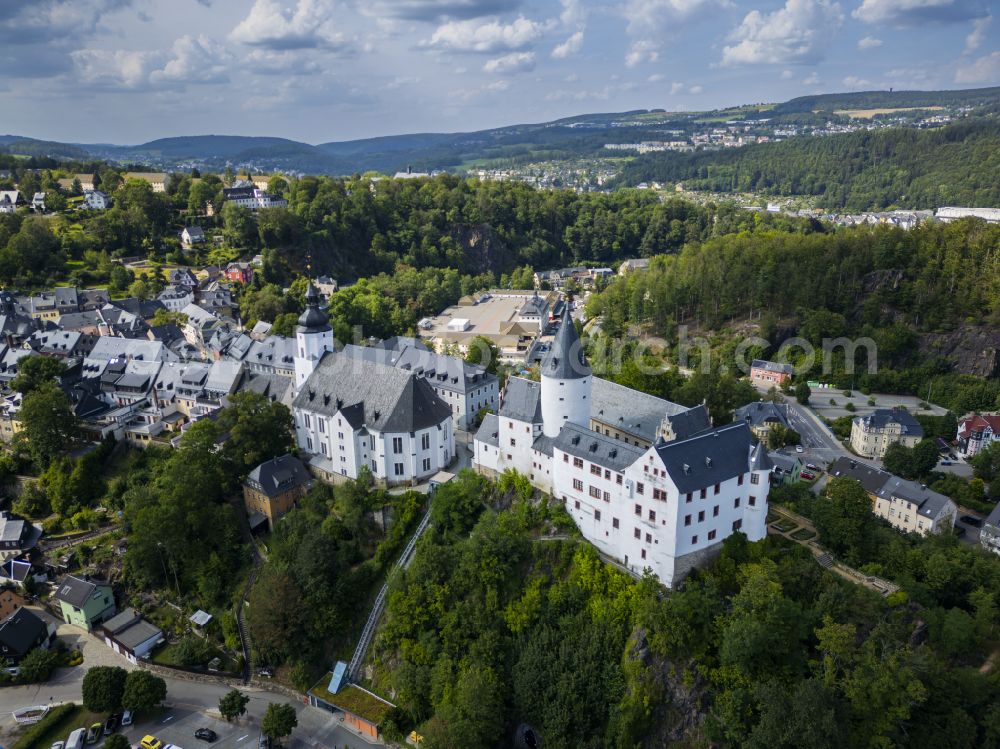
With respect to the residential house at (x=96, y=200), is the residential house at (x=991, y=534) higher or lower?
lower

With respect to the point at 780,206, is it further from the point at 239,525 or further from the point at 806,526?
the point at 239,525

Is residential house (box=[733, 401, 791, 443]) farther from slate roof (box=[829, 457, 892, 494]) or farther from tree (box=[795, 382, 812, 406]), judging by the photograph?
tree (box=[795, 382, 812, 406])

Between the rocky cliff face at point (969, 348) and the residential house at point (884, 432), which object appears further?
the rocky cliff face at point (969, 348)

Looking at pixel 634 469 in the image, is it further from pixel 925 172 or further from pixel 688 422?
pixel 925 172

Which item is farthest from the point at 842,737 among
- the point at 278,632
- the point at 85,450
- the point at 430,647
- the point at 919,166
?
the point at 919,166

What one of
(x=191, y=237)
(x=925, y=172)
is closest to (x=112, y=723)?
(x=191, y=237)

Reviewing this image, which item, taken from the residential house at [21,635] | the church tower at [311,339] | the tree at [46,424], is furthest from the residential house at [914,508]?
the tree at [46,424]

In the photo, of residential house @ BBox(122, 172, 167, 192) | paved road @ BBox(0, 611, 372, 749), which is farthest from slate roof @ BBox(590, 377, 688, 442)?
residential house @ BBox(122, 172, 167, 192)

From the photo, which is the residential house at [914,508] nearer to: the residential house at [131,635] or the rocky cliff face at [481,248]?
the residential house at [131,635]
